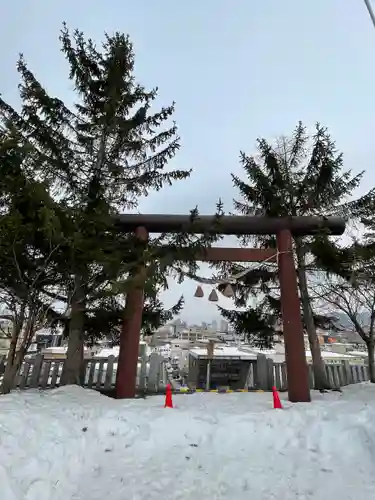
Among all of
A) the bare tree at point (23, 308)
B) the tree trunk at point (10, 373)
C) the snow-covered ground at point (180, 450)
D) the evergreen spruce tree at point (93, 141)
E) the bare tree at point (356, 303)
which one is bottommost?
the snow-covered ground at point (180, 450)

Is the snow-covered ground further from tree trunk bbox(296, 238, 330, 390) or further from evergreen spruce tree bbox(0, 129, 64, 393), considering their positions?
tree trunk bbox(296, 238, 330, 390)

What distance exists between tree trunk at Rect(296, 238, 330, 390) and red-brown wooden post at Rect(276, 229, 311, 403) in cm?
152

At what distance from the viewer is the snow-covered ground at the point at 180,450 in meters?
3.35

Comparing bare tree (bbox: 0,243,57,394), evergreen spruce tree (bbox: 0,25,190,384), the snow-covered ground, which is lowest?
the snow-covered ground

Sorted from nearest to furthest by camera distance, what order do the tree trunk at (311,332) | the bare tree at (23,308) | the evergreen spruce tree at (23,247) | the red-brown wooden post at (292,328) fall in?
the evergreen spruce tree at (23,247), the bare tree at (23,308), the red-brown wooden post at (292,328), the tree trunk at (311,332)

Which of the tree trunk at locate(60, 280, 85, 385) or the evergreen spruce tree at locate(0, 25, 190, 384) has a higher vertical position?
the evergreen spruce tree at locate(0, 25, 190, 384)

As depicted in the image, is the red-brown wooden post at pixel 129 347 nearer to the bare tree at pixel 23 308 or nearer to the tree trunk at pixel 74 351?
the tree trunk at pixel 74 351

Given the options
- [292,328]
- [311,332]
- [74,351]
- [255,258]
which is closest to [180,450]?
[292,328]

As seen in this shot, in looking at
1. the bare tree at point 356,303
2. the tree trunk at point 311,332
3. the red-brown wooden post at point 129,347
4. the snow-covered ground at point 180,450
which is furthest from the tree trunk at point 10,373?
the bare tree at point 356,303

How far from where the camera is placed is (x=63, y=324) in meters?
7.66

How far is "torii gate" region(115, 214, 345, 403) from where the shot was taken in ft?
21.5

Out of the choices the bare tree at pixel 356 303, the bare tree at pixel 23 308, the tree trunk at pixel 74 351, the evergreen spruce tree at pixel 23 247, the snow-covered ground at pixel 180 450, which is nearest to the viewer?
the snow-covered ground at pixel 180 450

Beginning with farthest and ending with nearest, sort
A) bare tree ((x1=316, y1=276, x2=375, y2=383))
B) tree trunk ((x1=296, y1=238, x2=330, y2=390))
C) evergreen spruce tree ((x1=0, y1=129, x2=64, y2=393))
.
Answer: bare tree ((x1=316, y1=276, x2=375, y2=383)) < tree trunk ((x1=296, y1=238, x2=330, y2=390)) < evergreen spruce tree ((x1=0, y1=129, x2=64, y2=393))

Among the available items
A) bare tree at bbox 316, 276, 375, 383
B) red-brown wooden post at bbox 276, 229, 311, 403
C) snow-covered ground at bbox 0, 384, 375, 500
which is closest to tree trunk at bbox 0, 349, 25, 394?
snow-covered ground at bbox 0, 384, 375, 500
